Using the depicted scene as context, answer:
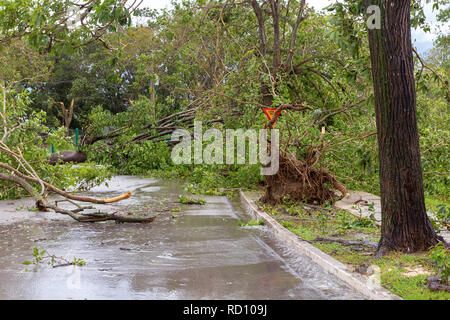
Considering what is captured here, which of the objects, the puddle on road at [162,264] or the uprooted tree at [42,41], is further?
the uprooted tree at [42,41]

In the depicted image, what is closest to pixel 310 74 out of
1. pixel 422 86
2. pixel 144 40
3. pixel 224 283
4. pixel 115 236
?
pixel 422 86

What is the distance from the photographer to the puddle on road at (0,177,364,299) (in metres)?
5.56

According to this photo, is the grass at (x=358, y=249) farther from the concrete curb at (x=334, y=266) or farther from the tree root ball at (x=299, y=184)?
the tree root ball at (x=299, y=184)

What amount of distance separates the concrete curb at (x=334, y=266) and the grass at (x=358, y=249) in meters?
0.13

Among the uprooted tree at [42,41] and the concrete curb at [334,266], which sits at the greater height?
the uprooted tree at [42,41]

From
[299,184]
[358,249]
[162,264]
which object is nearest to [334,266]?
[358,249]

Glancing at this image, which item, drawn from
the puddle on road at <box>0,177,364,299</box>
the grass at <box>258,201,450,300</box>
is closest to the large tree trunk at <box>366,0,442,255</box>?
the grass at <box>258,201,450,300</box>

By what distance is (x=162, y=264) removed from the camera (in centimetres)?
693

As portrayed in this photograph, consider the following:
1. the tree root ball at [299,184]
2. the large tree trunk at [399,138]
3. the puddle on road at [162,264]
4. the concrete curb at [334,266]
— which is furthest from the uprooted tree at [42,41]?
the large tree trunk at [399,138]

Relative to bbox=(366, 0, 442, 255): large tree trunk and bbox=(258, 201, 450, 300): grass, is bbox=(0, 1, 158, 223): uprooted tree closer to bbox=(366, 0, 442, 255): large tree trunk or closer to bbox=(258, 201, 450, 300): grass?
bbox=(258, 201, 450, 300): grass

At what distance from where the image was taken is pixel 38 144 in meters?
14.7

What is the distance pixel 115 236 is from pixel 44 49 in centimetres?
427

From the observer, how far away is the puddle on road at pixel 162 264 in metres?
5.56

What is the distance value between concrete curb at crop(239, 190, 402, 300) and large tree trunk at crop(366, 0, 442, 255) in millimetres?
856
